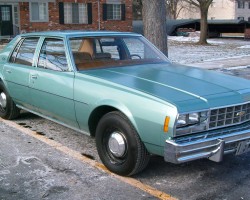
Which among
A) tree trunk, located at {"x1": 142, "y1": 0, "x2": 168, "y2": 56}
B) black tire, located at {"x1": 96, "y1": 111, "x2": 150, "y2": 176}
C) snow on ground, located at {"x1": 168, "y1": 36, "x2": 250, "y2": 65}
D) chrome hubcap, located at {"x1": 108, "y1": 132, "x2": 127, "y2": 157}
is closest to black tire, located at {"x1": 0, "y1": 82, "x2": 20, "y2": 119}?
black tire, located at {"x1": 96, "y1": 111, "x2": 150, "y2": 176}

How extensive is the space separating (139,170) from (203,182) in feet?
2.17

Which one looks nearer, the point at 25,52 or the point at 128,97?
the point at 128,97

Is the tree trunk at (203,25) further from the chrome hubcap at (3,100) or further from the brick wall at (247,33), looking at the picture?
the chrome hubcap at (3,100)

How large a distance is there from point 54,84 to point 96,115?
2.67ft

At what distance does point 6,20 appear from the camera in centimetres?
2608

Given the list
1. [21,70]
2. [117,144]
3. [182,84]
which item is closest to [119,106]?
[117,144]

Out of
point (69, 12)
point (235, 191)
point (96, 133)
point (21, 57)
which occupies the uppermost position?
point (69, 12)

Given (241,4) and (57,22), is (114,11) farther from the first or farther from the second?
(241,4)

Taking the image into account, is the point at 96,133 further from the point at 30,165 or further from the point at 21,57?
the point at 21,57

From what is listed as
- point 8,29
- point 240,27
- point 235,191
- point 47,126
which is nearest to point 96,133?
point 235,191

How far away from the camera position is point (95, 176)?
426 centimetres

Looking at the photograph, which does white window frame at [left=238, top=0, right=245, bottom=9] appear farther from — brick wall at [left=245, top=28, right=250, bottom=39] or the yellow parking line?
the yellow parking line

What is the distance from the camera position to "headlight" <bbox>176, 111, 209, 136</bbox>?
371 centimetres

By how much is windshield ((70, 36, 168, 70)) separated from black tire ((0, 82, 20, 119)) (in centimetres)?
168
